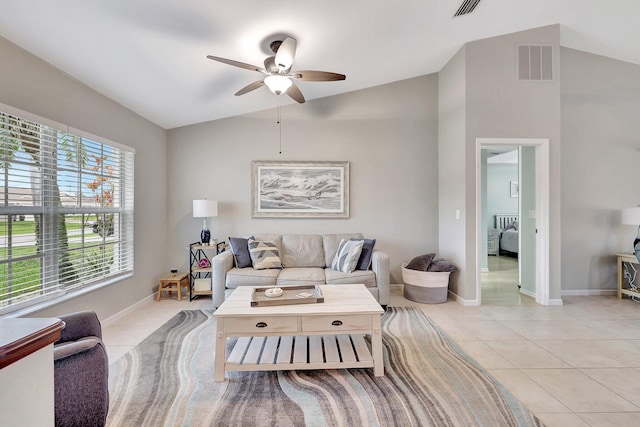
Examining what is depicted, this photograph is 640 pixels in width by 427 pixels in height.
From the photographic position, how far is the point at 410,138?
14.6 feet

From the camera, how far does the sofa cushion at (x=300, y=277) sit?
3385mm

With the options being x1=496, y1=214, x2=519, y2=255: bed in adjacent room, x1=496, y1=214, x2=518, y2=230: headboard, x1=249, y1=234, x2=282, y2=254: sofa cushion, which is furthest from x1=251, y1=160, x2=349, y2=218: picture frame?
x1=496, y1=214, x2=518, y2=230: headboard

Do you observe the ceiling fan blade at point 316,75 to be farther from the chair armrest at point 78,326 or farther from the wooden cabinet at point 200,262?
the wooden cabinet at point 200,262

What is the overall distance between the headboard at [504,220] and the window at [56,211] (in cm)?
872

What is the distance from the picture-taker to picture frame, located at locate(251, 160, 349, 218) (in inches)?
172

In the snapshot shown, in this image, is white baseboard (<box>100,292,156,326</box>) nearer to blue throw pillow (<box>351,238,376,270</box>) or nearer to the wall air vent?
blue throw pillow (<box>351,238,376,270</box>)

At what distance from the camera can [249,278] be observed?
11.3 ft

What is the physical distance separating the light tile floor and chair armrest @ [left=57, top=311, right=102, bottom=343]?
2.75 ft

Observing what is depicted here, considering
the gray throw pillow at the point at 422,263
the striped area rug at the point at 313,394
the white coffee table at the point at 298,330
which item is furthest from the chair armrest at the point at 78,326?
the gray throw pillow at the point at 422,263

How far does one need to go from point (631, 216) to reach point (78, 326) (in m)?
5.78

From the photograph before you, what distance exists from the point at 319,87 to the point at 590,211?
419cm

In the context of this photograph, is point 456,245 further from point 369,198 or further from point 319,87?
point 319,87

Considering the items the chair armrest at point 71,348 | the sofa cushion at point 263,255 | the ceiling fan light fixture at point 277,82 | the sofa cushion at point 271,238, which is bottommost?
the chair armrest at point 71,348

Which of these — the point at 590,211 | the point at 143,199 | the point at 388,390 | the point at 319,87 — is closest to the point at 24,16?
the point at 143,199
